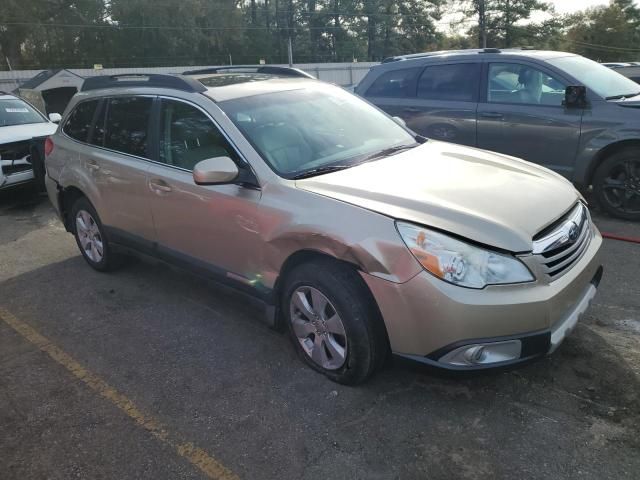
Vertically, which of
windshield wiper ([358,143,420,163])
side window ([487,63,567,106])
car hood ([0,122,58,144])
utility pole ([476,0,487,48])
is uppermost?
utility pole ([476,0,487,48])

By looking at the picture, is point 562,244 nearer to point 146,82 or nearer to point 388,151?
point 388,151

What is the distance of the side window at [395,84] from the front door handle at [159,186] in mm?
4249

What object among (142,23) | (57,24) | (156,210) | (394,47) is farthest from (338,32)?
(156,210)

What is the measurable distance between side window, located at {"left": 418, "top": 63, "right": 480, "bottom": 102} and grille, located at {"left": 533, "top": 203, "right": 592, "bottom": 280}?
12.5ft

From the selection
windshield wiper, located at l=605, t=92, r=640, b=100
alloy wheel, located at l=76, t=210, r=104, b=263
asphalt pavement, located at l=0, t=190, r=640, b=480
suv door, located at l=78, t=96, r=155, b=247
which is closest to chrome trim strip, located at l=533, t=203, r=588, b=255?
asphalt pavement, located at l=0, t=190, r=640, b=480

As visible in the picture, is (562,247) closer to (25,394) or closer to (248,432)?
(248,432)

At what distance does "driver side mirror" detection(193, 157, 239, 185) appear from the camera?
124 inches

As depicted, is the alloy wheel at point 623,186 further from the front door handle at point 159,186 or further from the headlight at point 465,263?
the front door handle at point 159,186

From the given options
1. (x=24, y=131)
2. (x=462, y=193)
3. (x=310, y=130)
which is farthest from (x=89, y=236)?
(x=24, y=131)

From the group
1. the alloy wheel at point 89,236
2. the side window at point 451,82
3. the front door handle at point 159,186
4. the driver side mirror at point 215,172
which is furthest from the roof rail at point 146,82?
the side window at point 451,82

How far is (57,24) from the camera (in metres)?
43.3

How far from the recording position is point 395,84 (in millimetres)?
7254

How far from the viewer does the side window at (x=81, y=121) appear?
486 cm

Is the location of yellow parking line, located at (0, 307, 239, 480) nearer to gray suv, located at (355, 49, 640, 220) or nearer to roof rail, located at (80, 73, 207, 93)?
roof rail, located at (80, 73, 207, 93)
